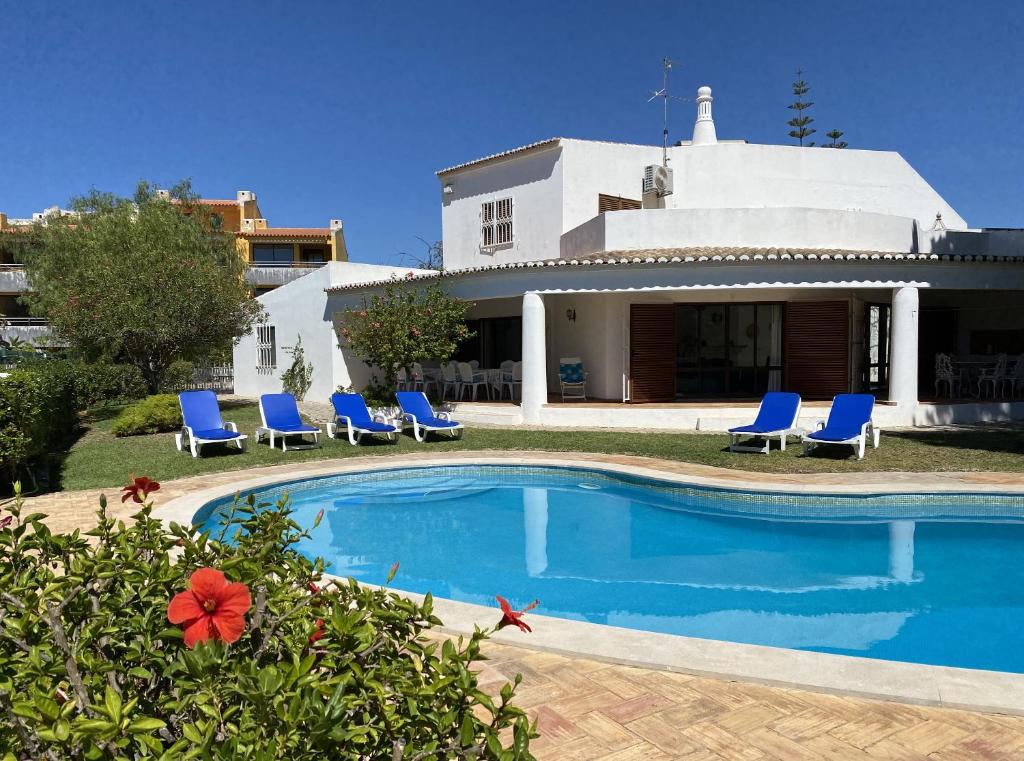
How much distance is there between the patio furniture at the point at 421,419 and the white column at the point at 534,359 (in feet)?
6.96

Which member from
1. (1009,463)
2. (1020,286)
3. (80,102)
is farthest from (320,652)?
(80,102)

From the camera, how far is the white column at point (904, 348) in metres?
15.9

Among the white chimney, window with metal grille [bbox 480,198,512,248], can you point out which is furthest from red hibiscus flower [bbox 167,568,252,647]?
the white chimney

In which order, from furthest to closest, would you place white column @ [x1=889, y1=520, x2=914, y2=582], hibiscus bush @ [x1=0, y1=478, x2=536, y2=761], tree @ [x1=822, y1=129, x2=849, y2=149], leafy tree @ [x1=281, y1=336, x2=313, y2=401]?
tree @ [x1=822, y1=129, x2=849, y2=149], leafy tree @ [x1=281, y1=336, x2=313, y2=401], white column @ [x1=889, y1=520, x2=914, y2=582], hibiscus bush @ [x1=0, y1=478, x2=536, y2=761]

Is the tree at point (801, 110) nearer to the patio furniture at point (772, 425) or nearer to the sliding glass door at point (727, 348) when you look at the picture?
the sliding glass door at point (727, 348)

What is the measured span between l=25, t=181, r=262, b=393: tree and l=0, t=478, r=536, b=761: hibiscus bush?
17.4 meters

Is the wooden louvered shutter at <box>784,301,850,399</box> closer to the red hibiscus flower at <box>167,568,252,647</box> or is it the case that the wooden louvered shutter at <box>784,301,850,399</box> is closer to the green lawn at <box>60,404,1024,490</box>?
the green lawn at <box>60,404,1024,490</box>

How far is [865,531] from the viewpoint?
344 inches

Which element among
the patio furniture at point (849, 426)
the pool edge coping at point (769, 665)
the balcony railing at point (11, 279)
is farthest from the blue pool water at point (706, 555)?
the balcony railing at point (11, 279)

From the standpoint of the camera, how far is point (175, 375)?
22.5m

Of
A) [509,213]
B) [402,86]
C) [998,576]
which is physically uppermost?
[402,86]

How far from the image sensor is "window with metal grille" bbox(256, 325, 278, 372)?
24.0m

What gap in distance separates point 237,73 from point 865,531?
64.7ft

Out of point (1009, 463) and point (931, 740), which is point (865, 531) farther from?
point (931, 740)
